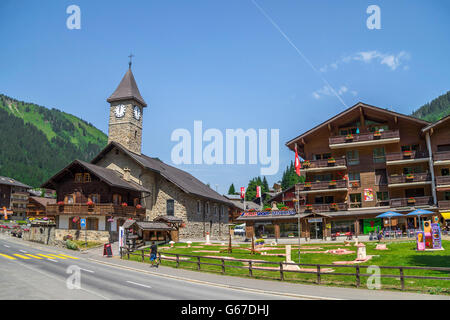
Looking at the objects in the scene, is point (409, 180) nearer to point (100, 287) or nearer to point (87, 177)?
point (100, 287)

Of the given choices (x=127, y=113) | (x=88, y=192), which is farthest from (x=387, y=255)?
(x=127, y=113)

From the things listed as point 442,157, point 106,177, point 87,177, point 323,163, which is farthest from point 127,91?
point 442,157

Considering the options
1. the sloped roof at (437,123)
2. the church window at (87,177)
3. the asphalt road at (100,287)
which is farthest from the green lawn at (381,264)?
the sloped roof at (437,123)

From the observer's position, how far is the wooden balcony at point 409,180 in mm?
41531

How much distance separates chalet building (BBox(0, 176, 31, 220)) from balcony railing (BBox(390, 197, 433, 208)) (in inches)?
3750

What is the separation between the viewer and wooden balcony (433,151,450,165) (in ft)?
133

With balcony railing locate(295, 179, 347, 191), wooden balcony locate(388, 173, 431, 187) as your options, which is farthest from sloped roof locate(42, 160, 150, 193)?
wooden balcony locate(388, 173, 431, 187)

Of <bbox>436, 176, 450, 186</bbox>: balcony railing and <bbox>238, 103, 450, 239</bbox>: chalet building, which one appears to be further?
<bbox>238, 103, 450, 239</bbox>: chalet building

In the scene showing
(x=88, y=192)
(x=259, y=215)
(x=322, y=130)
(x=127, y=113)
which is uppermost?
(x=127, y=113)

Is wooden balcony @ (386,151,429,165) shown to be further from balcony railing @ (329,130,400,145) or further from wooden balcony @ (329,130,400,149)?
balcony railing @ (329,130,400,145)

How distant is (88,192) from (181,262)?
71.5ft
